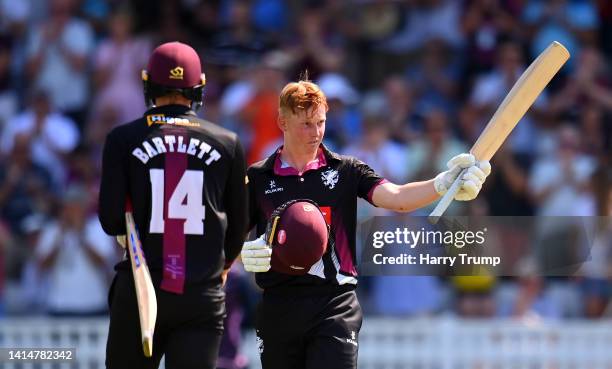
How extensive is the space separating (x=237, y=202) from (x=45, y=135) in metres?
6.19

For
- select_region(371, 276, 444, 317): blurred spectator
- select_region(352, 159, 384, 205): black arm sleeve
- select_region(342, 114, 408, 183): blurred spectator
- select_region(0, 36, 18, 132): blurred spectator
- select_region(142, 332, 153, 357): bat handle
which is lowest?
select_region(142, 332, 153, 357): bat handle

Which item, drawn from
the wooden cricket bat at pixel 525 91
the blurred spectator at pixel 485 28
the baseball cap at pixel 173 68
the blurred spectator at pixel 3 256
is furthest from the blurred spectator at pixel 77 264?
the wooden cricket bat at pixel 525 91

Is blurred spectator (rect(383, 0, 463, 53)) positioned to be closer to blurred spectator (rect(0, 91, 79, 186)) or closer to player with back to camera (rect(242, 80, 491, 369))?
blurred spectator (rect(0, 91, 79, 186))

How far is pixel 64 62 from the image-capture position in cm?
1250

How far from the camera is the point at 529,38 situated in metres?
12.1

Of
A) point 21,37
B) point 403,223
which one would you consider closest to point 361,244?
point 403,223

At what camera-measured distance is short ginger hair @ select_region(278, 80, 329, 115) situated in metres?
6.05

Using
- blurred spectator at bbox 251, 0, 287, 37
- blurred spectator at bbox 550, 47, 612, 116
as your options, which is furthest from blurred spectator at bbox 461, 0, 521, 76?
blurred spectator at bbox 251, 0, 287, 37

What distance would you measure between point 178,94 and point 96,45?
22.0ft

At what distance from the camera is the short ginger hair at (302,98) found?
6047 mm

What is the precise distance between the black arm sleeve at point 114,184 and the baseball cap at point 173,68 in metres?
0.37

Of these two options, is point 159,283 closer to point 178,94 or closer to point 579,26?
point 178,94

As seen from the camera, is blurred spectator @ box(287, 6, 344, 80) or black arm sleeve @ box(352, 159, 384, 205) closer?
black arm sleeve @ box(352, 159, 384, 205)

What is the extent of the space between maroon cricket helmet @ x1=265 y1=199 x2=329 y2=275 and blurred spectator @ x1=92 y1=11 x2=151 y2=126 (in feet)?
21.1
